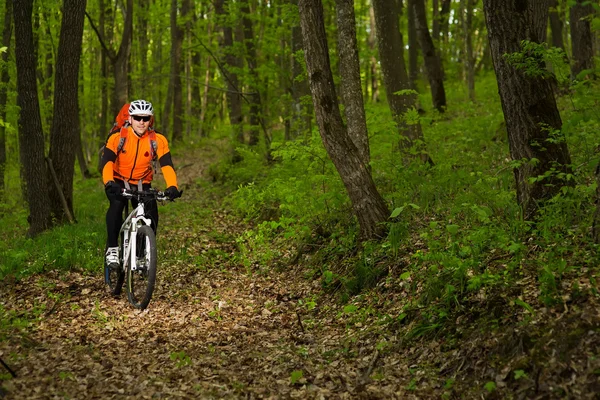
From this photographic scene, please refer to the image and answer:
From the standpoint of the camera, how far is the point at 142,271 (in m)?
7.55

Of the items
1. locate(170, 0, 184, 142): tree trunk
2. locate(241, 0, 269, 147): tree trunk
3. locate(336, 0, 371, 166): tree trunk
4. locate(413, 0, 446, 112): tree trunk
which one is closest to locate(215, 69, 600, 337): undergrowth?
locate(336, 0, 371, 166): tree trunk

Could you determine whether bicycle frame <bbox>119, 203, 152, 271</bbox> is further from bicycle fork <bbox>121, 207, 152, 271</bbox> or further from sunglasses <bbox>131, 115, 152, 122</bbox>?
sunglasses <bbox>131, 115, 152, 122</bbox>

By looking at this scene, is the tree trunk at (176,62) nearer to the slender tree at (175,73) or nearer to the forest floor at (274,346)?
the slender tree at (175,73)

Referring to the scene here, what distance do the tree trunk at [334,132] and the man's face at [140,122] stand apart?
2255mm

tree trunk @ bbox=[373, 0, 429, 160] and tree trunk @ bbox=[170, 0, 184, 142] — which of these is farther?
tree trunk @ bbox=[170, 0, 184, 142]

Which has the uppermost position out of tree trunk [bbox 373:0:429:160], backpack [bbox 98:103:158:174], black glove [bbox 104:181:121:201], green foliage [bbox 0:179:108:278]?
tree trunk [bbox 373:0:429:160]

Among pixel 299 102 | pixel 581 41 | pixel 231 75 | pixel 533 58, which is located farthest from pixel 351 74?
pixel 231 75

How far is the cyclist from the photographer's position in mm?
7676

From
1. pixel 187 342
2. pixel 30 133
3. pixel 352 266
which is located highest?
pixel 30 133

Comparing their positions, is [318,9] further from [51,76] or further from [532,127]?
[51,76]

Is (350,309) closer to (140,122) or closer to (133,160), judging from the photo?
(133,160)

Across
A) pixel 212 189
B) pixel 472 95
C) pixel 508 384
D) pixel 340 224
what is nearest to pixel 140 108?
pixel 340 224

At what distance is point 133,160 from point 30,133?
5.10 m

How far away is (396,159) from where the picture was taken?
1055 cm
